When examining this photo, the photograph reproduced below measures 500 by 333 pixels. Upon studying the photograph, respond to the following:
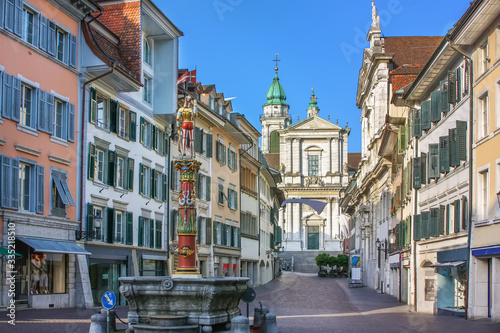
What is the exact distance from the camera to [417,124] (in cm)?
3591

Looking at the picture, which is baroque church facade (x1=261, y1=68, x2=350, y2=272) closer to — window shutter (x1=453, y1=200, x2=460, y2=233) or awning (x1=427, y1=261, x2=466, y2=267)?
awning (x1=427, y1=261, x2=466, y2=267)

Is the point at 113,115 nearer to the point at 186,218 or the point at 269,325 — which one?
the point at 186,218

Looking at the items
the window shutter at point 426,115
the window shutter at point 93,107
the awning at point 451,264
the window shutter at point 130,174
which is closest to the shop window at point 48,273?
the window shutter at point 93,107

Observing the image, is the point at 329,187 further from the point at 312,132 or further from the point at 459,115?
the point at 459,115

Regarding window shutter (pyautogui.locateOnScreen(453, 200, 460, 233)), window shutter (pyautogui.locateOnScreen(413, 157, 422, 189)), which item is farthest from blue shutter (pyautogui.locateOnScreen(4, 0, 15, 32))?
window shutter (pyautogui.locateOnScreen(413, 157, 422, 189))

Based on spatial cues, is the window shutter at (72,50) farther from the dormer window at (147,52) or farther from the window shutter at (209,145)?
the window shutter at (209,145)

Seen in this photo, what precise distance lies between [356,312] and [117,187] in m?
11.6

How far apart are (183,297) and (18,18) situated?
12359mm

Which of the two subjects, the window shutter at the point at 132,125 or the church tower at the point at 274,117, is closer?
the window shutter at the point at 132,125

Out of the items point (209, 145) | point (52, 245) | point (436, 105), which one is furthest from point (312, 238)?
point (52, 245)

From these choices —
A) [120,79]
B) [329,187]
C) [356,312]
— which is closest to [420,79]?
[356,312]

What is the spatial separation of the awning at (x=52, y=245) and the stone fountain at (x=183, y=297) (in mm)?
7187

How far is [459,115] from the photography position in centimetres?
2928

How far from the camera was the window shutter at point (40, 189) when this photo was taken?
94.0 feet
